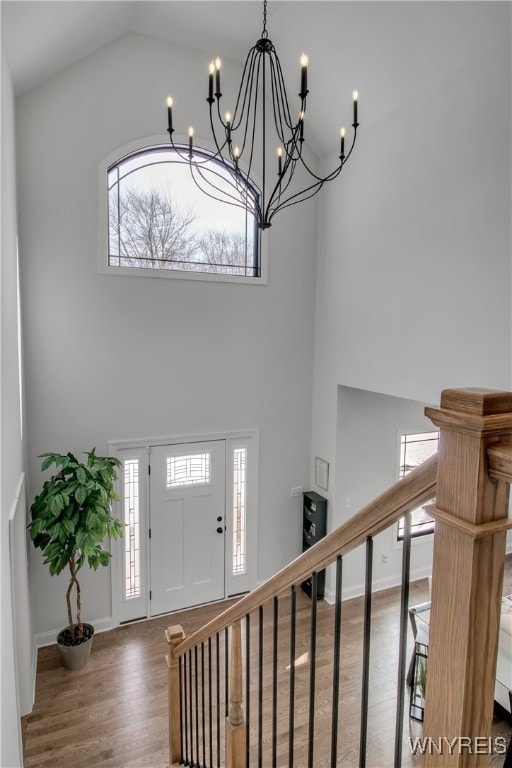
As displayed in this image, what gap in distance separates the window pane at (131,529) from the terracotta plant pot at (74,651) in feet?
2.25

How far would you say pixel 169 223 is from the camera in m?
4.93

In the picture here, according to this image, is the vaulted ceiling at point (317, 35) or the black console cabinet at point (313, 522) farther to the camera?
the black console cabinet at point (313, 522)

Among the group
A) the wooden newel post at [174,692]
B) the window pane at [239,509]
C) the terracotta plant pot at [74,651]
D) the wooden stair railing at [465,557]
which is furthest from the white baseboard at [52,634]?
the wooden stair railing at [465,557]

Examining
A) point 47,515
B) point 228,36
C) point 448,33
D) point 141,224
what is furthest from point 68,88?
point 47,515

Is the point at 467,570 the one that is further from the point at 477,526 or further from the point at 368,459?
the point at 368,459

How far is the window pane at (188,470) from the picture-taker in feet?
16.7

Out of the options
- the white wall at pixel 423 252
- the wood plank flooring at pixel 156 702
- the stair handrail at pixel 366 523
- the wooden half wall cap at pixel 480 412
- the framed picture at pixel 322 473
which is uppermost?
the white wall at pixel 423 252

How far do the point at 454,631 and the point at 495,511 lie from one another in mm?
217

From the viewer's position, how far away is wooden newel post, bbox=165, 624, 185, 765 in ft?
9.45

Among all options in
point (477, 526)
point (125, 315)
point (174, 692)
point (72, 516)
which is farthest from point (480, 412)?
point (125, 315)

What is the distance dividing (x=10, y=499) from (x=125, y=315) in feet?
7.21

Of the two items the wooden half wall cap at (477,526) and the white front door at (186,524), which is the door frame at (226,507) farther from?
the wooden half wall cap at (477,526)

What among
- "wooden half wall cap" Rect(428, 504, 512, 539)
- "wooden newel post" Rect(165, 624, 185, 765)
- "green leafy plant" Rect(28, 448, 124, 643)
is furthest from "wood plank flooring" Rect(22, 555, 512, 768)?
"wooden half wall cap" Rect(428, 504, 512, 539)

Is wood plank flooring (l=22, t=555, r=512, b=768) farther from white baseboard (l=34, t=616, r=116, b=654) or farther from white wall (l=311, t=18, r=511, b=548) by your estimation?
white wall (l=311, t=18, r=511, b=548)
